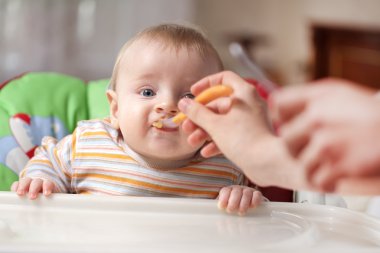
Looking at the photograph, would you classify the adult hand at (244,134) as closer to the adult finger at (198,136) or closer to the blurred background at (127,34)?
the adult finger at (198,136)

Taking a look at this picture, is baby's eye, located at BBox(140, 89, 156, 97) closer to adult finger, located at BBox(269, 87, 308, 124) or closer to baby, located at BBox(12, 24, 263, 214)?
baby, located at BBox(12, 24, 263, 214)

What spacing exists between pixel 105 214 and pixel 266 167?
0.28 m

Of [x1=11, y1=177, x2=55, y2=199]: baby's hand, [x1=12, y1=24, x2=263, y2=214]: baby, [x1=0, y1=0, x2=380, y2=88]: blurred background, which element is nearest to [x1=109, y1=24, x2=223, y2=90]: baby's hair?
[x1=12, y1=24, x2=263, y2=214]: baby

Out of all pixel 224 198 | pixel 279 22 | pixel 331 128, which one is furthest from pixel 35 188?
pixel 279 22

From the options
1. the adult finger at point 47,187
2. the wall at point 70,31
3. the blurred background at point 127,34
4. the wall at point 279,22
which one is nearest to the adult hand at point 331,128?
the adult finger at point 47,187

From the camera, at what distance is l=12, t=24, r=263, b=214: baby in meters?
0.77

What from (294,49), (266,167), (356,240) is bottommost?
(294,49)

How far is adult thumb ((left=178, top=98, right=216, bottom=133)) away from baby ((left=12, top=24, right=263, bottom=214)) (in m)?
0.16

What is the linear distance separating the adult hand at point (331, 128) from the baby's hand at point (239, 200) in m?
0.29

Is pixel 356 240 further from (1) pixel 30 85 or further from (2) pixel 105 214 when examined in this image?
(1) pixel 30 85

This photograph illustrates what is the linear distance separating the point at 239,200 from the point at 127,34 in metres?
2.51

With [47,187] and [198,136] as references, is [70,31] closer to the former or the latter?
[47,187]

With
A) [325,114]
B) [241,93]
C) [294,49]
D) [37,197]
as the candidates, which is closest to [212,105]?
[241,93]

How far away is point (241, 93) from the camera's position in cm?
56
